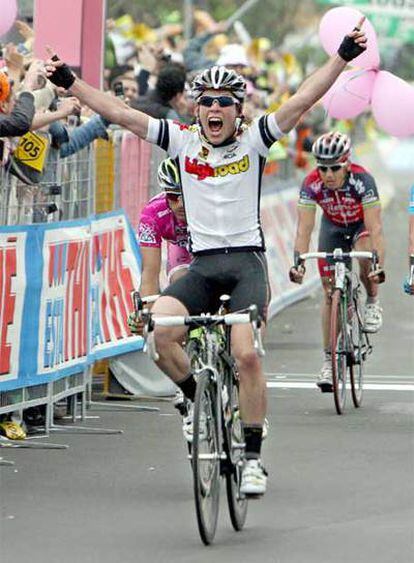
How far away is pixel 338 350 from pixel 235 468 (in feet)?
15.5

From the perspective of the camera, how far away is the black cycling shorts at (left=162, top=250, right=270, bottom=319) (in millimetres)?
9680

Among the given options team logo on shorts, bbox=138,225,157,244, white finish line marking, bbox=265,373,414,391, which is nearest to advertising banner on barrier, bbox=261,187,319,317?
white finish line marking, bbox=265,373,414,391

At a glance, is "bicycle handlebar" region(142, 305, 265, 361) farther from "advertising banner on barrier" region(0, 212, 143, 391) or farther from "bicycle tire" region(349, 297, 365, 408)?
"bicycle tire" region(349, 297, 365, 408)

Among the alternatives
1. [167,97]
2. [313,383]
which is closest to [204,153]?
[313,383]

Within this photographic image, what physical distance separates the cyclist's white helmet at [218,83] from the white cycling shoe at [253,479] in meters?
1.91

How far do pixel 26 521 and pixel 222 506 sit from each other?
1.06 metres

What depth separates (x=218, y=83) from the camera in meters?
9.93

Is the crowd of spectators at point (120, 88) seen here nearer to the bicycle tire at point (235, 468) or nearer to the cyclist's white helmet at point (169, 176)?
the cyclist's white helmet at point (169, 176)

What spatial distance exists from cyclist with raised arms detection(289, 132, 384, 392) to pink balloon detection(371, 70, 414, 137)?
451mm

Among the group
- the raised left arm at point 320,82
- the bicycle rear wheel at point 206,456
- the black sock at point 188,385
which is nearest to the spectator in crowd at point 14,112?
the raised left arm at point 320,82

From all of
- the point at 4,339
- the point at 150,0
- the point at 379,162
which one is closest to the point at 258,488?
the point at 4,339

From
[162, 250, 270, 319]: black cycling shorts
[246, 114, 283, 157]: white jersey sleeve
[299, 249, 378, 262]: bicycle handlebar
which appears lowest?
[162, 250, 270, 319]: black cycling shorts

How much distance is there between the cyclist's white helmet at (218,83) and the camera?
994 cm

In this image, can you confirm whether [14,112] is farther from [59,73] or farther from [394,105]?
[394,105]
